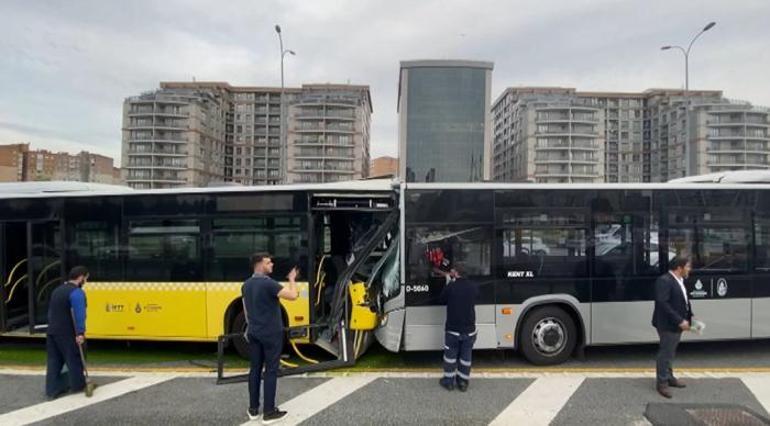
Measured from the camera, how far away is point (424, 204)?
6.43m

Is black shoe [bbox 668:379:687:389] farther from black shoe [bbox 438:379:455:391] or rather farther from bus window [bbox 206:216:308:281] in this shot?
bus window [bbox 206:216:308:281]

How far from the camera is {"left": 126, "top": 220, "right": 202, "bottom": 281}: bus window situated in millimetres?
7137

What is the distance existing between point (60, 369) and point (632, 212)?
7.82 meters

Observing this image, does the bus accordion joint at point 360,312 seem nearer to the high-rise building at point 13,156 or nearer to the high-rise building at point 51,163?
the high-rise building at point 13,156

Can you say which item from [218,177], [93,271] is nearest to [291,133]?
[218,177]

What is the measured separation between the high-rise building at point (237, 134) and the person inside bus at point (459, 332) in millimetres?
81482

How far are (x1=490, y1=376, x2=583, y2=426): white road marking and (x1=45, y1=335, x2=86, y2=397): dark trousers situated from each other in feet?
16.1

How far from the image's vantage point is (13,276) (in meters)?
7.76

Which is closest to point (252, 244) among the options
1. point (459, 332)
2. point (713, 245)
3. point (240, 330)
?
point (240, 330)

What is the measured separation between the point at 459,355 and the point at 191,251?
14.1 feet

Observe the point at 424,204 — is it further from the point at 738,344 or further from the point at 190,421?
the point at 738,344

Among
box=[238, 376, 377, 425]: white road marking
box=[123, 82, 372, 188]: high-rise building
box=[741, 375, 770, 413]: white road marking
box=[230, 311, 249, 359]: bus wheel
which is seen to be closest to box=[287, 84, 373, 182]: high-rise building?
box=[123, 82, 372, 188]: high-rise building

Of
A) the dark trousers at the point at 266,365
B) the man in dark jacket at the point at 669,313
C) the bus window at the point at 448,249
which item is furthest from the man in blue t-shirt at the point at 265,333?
the man in dark jacket at the point at 669,313

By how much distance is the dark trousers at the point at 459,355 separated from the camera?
18.5 feet
